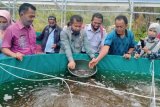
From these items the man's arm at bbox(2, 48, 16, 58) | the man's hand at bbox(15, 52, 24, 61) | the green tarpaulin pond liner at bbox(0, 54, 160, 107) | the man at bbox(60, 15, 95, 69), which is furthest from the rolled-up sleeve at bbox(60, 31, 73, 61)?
the man's arm at bbox(2, 48, 16, 58)

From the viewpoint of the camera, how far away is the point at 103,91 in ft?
15.3

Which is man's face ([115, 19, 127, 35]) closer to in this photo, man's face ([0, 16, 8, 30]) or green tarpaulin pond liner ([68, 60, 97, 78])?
green tarpaulin pond liner ([68, 60, 97, 78])

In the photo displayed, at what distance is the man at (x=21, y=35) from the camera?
16.2 feet

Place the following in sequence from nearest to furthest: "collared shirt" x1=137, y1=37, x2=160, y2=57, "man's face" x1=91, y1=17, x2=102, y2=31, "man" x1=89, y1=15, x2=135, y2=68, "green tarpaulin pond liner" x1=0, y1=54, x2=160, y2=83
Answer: "green tarpaulin pond liner" x1=0, y1=54, x2=160, y2=83, "man" x1=89, y1=15, x2=135, y2=68, "man's face" x1=91, y1=17, x2=102, y2=31, "collared shirt" x1=137, y1=37, x2=160, y2=57

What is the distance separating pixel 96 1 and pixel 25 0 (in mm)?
3176

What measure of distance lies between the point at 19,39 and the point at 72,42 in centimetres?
115

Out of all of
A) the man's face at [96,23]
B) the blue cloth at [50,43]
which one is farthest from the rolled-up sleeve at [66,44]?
the blue cloth at [50,43]

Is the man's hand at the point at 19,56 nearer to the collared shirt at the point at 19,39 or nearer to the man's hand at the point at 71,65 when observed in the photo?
the collared shirt at the point at 19,39

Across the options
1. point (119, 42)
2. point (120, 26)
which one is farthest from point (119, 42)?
point (120, 26)

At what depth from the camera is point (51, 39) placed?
6.98 m

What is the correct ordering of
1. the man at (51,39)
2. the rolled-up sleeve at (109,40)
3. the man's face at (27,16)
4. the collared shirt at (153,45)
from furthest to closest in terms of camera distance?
the man at (51,39) < the collared shirt at (153,45) < the rolled-up sleeve at (109,40) < the man's face at (27,16)

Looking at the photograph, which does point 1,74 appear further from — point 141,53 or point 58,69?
point 141,53

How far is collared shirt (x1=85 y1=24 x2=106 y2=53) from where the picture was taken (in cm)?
626

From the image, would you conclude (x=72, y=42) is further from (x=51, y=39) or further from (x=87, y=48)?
(x=51, y=39)
